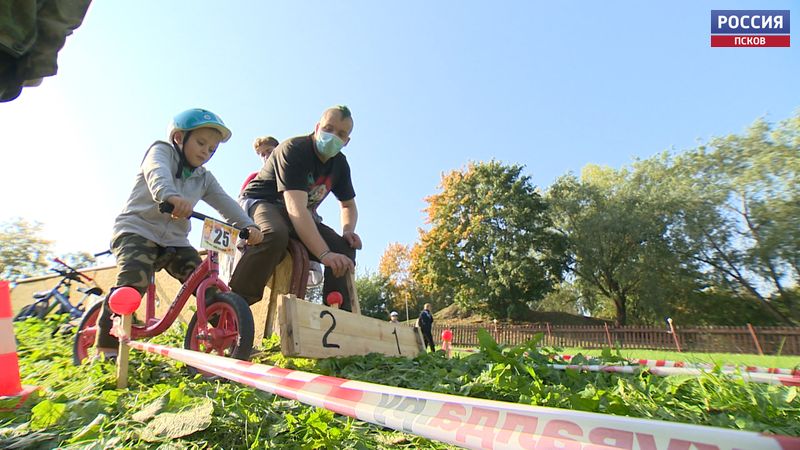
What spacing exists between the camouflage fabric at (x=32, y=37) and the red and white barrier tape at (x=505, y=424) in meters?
1.80

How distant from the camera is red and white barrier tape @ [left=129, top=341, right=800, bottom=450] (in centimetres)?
52

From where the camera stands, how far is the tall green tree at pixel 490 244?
32.7 meters

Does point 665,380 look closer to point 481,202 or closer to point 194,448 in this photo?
point 194,448

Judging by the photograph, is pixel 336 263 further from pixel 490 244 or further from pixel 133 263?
pixel 490 244

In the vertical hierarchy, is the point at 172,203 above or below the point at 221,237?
above

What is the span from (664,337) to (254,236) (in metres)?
24.2

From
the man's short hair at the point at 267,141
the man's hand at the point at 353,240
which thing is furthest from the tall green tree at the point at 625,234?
the man's hand at the point at 353,240

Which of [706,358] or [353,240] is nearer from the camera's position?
[706,358]

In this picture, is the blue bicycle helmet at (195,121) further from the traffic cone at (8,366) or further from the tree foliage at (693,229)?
the tree foliage at (693,229)

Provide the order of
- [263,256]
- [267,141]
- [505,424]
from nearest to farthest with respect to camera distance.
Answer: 1. [505,424]
2. [263,256]
3. [267,141]

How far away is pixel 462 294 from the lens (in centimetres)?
3438

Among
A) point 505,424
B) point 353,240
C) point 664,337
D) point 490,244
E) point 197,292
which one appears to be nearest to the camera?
point 505,424

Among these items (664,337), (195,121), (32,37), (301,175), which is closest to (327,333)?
(301,175)

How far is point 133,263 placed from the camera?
2.77m
